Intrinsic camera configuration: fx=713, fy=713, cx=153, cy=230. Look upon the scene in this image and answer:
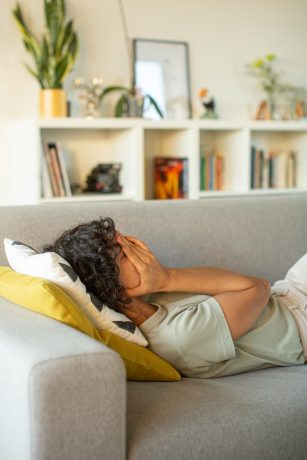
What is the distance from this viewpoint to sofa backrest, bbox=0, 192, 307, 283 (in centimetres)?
219

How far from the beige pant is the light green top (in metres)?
0.03

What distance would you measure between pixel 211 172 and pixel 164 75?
659mm

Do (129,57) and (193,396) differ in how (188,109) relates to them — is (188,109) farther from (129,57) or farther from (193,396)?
(193,396)

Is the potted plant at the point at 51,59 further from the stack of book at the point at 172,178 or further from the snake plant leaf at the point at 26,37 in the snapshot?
the stack of book at the point at 172,178

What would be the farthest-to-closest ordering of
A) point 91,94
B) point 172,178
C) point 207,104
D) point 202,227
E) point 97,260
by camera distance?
point 207,104
point 172,178
point 91,94
point 202,227
point 97,260

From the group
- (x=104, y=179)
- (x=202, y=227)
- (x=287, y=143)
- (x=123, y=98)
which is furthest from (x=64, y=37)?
(x=202, y=227)

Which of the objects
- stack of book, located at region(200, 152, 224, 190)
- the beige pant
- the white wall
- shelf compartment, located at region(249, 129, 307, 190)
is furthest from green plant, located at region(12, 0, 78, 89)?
the beige pant

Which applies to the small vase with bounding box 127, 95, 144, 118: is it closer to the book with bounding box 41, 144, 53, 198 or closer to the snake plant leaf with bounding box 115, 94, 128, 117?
the snake plant leaf with bounding box 115, 94, 128, 117

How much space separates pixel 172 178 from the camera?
166 inches

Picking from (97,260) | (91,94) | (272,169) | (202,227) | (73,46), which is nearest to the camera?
(97,260)

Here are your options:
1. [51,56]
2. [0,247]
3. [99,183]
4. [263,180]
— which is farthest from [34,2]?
[0,247]

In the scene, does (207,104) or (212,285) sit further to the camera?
(207,104)

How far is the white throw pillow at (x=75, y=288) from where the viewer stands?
1.70m

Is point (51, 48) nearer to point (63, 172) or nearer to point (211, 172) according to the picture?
point (63, 172)
